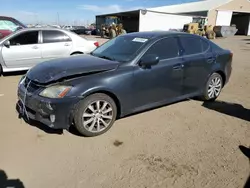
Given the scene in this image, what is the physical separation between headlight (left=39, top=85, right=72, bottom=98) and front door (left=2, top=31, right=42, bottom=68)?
4460mm

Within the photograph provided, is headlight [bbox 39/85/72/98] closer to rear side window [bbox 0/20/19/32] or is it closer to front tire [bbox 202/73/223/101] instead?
front tire [bbox 202/73/223/101]

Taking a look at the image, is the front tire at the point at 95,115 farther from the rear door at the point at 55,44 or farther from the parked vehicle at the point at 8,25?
the parked vehicle at the point at 8,25

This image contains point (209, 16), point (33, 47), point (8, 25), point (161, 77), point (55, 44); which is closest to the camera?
point (161, 77)

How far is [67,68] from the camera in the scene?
3.89 meters

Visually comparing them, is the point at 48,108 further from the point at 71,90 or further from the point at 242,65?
the point at 242,65

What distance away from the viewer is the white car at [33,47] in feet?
24.5

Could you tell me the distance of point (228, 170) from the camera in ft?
10.2

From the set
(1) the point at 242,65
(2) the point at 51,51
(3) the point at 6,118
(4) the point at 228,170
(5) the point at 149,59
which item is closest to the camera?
(4) the point at 228,170

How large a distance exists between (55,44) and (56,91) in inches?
185

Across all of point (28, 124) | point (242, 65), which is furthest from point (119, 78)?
point (242, 65)

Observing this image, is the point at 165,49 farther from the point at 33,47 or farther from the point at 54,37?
the point at 33,47

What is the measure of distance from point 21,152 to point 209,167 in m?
2.48

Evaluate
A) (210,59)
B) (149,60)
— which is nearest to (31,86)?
(149,60)

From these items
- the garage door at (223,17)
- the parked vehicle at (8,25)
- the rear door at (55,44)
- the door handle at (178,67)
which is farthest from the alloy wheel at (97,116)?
the garage door at (223,17)
